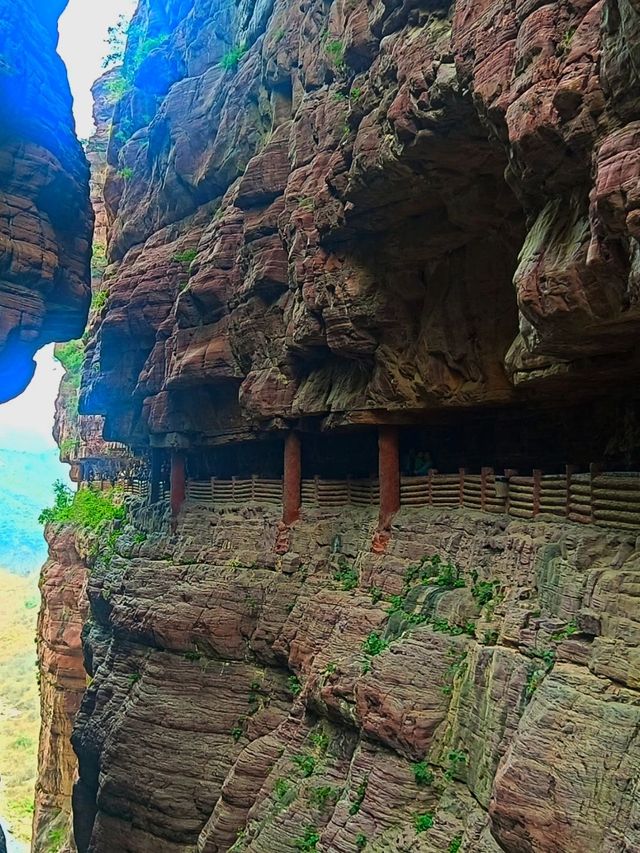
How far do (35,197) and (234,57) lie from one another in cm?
1015

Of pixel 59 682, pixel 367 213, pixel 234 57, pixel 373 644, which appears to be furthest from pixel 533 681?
pixel 59 682

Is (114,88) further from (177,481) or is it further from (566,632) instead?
(566,632)

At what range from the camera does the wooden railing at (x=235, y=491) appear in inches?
811

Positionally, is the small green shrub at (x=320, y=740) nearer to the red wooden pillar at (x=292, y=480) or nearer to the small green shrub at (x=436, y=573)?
the small green shrub at (x=436, y=573)

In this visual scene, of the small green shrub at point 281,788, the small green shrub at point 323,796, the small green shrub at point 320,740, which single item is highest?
the small green shrub at point 320,740

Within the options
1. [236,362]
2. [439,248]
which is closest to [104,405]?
[236,362]

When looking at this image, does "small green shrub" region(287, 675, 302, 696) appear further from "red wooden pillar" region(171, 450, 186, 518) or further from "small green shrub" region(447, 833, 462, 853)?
"red wooden pillar" region(171, 450, 186, 518)

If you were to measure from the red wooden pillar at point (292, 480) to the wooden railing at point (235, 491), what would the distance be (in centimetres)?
120

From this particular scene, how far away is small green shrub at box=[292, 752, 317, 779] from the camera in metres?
12.3

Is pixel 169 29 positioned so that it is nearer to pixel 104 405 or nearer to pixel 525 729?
pixel 104 405

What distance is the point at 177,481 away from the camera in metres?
24.0

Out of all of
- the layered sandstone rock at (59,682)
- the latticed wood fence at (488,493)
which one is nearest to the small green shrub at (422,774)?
the latticed wood fence at (488,493)

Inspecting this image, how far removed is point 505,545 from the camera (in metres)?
11.3

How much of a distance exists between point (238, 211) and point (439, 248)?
8771 mm
